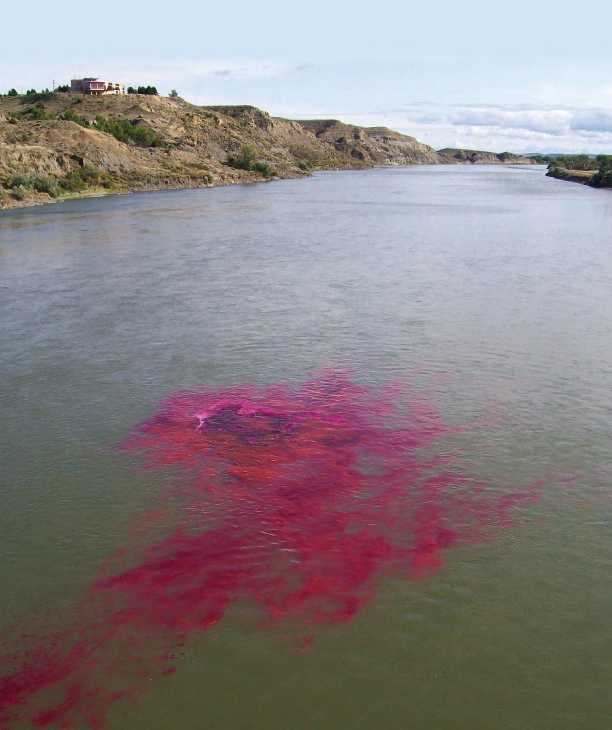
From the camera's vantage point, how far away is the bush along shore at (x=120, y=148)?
7375cm

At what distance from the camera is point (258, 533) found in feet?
40.8

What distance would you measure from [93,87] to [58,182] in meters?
87.8

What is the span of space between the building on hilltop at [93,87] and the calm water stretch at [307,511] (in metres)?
137

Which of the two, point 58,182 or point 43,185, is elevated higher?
point 58,182

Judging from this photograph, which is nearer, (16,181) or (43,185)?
(16,181)

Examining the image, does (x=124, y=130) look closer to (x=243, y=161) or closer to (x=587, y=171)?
(x=243, y=161)

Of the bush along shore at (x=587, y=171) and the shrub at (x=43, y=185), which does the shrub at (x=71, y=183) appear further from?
the bush along shore at (x=587, y=171)

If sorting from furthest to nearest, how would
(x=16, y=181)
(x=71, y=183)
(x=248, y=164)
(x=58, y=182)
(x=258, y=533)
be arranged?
(x=248, y=164) < (x=71, y=183) < (x=58, y=182) < (x=16, y=181) < (x=258, y=533)

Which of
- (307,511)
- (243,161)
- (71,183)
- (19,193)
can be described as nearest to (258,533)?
(307,511)

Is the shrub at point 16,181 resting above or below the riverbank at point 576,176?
below

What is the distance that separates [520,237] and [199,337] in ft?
105

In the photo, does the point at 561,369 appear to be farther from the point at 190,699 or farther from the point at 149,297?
the point at 149,297

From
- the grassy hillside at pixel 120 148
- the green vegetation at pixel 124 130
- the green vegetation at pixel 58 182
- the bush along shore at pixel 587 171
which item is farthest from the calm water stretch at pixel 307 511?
the bush along shore at pixel 587 171

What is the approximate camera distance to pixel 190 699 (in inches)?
352
